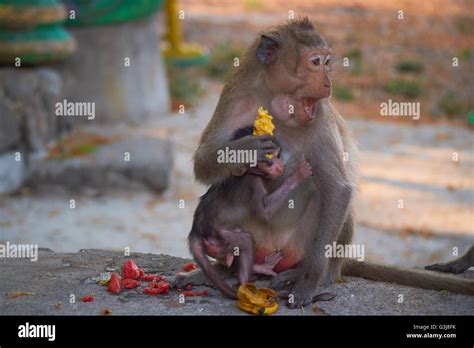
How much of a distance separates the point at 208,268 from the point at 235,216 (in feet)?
0.98

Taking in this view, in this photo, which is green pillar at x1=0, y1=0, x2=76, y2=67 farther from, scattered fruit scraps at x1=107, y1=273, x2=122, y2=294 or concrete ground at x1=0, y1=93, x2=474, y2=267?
scattered fruit scraps at x1=107, y1=273, x2=122, y2=294

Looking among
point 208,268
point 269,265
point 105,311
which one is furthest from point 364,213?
point 105,311

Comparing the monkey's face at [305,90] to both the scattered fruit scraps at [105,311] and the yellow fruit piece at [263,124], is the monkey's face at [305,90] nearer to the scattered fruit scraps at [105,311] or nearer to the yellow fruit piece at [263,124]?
the yellow fruit piece at [263,124]

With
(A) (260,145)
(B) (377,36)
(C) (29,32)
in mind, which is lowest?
(A) (260,145)

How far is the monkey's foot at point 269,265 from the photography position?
4738 mm

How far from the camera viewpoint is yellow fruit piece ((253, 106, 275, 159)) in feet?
14.8

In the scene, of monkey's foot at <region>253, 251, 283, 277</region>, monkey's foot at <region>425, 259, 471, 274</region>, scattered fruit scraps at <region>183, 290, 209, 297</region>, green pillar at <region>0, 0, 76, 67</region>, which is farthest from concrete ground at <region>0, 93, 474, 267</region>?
scattered fruit scraps at <region>183, 290, 209, 297</region>

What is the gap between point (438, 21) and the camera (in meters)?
18.8

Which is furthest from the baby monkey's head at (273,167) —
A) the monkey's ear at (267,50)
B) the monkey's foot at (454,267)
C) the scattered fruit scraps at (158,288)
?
the monkey's foot at (454,267)

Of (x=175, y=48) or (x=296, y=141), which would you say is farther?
(x=175, y=48)

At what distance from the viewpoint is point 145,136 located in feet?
34.2

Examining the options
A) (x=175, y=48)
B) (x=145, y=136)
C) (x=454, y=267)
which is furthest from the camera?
(x=175, y=48)

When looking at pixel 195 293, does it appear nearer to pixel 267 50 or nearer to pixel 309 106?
pixel 309 106

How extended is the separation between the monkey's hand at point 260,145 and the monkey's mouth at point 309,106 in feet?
0.73
